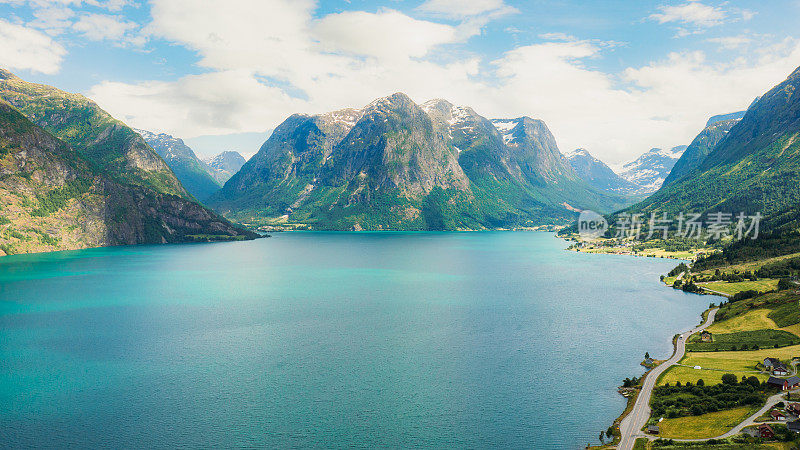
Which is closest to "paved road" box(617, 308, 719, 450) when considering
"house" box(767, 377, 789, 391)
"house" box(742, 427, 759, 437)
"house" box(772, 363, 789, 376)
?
"house" box(742, 427, 759, 437)

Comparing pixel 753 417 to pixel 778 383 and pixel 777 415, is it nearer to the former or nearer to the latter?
pixel 777 415

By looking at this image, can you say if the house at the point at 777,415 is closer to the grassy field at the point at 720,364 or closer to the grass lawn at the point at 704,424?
the grass lawn at the point at 704,424

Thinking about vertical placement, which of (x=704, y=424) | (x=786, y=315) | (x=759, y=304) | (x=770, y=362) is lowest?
(x=704, y=424)

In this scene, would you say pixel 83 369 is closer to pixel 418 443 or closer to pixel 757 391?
pixel 418 443

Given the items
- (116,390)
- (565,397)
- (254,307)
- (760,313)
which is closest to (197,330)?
(254,307)

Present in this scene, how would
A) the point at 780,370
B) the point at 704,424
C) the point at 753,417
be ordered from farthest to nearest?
the point at 780,370 < the point at 753,417 < the point at 704,424

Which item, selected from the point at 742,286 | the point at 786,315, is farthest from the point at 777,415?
the point at 742,286

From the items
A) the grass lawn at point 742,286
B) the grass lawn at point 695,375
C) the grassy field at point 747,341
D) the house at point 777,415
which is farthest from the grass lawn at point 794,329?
the house at point 777,415
